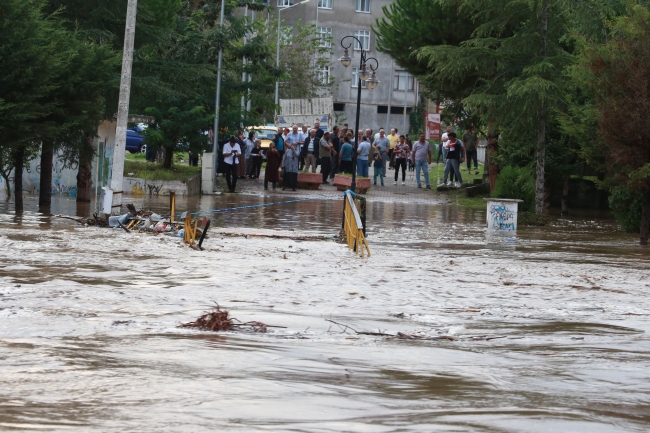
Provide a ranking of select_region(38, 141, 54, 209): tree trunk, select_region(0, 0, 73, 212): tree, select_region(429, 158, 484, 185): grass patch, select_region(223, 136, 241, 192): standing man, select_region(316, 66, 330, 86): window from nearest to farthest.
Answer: select_region(0, 0, 73, 212): tree → select_region(38, 141, 54, 209): tree trunk → select_region(223, 136, 241, 192): standing man → select_region(429, 158, 484, 185): grass patch → select_region(316, 66, 330, 86): window

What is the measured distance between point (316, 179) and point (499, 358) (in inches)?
1116

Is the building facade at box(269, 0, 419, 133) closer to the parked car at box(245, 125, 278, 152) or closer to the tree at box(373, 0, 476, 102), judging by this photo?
the parked car at box(245, 125, 278, 152)

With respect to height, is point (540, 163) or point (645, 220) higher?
point (540, 163)

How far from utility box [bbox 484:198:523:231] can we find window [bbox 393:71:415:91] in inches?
2344

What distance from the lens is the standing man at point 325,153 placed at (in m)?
37.5

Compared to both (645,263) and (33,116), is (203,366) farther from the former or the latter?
(33,116)

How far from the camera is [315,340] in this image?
868 cm

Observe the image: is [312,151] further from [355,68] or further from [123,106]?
[355,68]

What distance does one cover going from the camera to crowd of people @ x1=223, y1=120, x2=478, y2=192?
35000mm

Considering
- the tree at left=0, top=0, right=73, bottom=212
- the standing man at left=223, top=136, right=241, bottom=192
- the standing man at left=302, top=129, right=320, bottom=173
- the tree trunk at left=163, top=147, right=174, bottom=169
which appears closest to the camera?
the tree at left=0, top=0, right=73, bottom=212

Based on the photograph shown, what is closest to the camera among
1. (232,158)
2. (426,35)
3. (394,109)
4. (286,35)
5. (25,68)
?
(25,68)

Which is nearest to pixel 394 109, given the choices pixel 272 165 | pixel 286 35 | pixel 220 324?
pixel 286 35

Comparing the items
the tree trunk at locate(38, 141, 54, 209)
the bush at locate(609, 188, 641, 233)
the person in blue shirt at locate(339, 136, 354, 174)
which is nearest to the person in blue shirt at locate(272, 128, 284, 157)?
the person in blue shirt at locate(339, 136, 354, 174)

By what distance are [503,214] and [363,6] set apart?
58.7 metres
